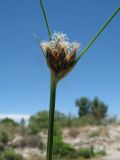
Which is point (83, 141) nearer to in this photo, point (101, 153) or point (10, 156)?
point (101, 153)

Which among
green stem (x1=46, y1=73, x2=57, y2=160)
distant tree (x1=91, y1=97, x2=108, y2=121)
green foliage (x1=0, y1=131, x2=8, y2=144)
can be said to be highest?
distant tree (x1=91, y1=97, x2=108, y2=121)

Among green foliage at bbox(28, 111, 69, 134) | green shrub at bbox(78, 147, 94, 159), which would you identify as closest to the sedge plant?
green shrub at bbox(78, 147, 94, 159)

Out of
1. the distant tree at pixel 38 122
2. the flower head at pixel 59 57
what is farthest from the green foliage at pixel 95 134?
the flower head at pixel 59 57

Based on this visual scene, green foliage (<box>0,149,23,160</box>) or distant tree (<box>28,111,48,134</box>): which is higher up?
distant tree (<box>28,111,48,134</box>)

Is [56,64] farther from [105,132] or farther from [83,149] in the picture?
[105,132]

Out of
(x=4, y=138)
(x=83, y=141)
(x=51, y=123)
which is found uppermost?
(x=83, y=141)

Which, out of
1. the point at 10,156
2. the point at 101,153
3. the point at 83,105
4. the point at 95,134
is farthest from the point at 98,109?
the point at 10,156

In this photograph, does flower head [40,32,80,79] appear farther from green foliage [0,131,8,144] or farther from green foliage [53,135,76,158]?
green foliage [0,131,8,144]
